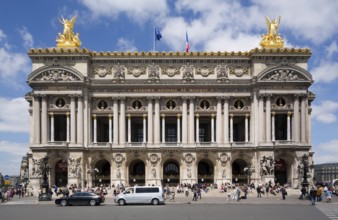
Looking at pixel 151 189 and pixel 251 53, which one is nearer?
pixel 151 189

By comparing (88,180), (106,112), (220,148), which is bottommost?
(88,180)

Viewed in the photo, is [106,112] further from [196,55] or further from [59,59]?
[196,55]

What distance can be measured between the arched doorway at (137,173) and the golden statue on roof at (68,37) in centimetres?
2274

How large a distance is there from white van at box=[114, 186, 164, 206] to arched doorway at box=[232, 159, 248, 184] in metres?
35.8

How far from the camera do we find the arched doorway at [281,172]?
286 feet

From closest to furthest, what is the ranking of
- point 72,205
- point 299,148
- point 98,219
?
1. point 98,219
2. point 72,205
3. point 299,148

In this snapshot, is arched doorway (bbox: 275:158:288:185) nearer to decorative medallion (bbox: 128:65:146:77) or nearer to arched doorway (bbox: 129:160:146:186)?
arched doorway (bbox: 129:160:146:186)

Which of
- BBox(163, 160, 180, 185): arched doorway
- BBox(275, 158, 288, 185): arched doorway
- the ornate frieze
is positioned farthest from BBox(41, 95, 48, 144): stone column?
BBox(275, 158, 288, 185): arched doorway

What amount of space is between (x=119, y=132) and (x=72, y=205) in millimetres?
33452

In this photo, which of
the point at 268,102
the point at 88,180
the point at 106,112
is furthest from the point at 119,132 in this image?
the point at 268,102

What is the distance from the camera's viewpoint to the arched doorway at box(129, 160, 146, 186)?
88.9 metres

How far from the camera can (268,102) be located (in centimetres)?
8600

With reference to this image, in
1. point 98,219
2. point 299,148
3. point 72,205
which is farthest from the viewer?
point 299,148

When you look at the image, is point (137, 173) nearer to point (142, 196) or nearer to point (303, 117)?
point (303, 117)
